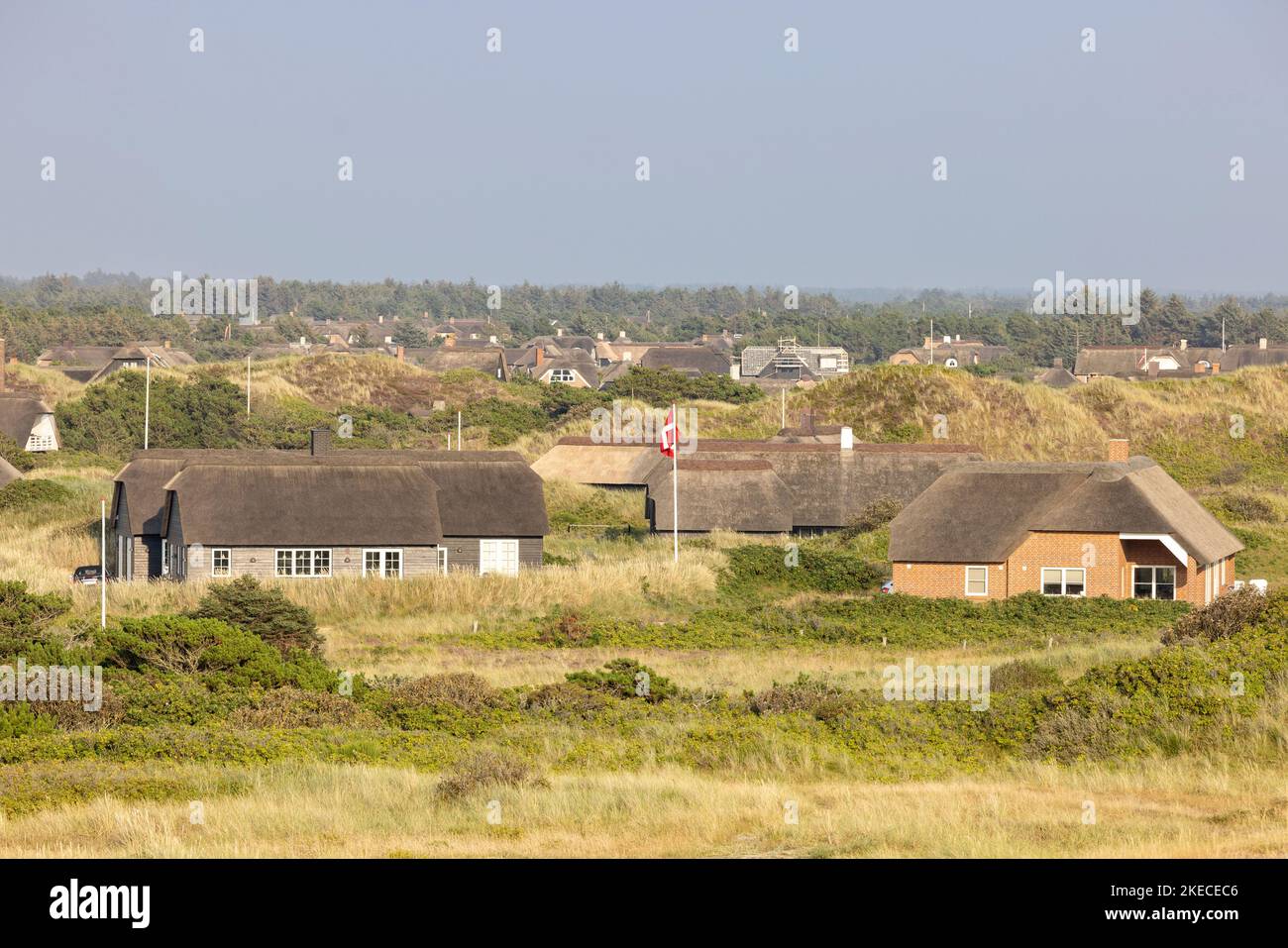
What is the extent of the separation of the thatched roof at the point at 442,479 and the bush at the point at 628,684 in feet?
54.3

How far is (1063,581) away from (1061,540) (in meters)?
0.95

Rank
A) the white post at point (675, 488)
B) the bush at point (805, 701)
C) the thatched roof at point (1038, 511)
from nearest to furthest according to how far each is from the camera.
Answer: the bush at point (805, 701) → the thatched roof at point (1038, 511) → the white post at point (675, 488)

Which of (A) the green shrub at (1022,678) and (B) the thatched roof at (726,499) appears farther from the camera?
(B) the thatched roof at (726,499)

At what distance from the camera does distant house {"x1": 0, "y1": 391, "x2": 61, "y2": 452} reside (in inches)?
2741

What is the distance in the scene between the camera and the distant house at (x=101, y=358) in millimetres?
102062

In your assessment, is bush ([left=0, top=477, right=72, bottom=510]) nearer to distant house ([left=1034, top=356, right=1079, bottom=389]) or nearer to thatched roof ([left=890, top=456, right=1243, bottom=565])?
thatched roof ([left=890, top=456, right=1243, bottom=565])

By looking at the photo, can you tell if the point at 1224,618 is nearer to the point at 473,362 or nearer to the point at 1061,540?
the point at 1061,540

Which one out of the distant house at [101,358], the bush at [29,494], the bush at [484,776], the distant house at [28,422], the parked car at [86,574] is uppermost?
the distant house at [101,358]

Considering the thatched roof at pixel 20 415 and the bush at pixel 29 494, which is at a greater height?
the thatched roof at pixel 20 415

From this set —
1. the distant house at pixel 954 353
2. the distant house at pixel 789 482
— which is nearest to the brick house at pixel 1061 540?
the distant house at pixel 789 482

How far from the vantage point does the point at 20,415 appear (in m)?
70.3

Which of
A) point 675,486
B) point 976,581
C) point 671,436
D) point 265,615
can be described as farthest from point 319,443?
point 976,581

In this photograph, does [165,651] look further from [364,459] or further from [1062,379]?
[1062,379]

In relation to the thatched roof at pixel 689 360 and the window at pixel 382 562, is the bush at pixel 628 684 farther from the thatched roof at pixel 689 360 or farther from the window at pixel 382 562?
the thatched roof at pixel 689 360
